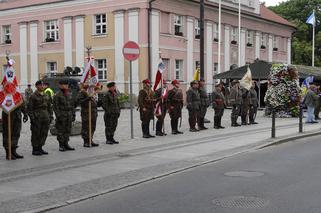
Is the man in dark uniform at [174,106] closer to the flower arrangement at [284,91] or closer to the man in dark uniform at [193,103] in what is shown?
the man in dark uniform at [193,103]

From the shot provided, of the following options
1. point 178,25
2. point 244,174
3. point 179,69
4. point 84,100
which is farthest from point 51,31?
point 244,174

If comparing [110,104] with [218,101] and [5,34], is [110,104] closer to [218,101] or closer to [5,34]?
[218,101]

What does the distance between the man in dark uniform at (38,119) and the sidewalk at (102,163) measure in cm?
35

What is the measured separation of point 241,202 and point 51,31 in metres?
36.8

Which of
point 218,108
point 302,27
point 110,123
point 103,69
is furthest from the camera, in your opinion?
point 302,27

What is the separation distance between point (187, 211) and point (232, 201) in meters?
0.88

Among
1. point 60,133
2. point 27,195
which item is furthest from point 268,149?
point 27,195

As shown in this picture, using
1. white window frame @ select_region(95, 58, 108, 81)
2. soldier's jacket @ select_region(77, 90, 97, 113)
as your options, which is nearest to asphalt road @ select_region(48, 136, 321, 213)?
soldier's jacket @ select_region(77, 90, 97, 113)

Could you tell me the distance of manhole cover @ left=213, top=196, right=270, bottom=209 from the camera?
7430mm

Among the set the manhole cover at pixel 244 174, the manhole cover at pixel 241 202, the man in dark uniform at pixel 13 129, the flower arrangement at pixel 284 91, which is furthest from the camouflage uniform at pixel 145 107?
the flower arrangement at pixel 284 91

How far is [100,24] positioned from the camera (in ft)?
129

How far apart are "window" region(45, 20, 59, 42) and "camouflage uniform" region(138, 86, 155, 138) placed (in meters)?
27.2

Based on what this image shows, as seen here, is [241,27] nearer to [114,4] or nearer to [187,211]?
[114,4]

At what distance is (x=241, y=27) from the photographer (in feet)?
156
